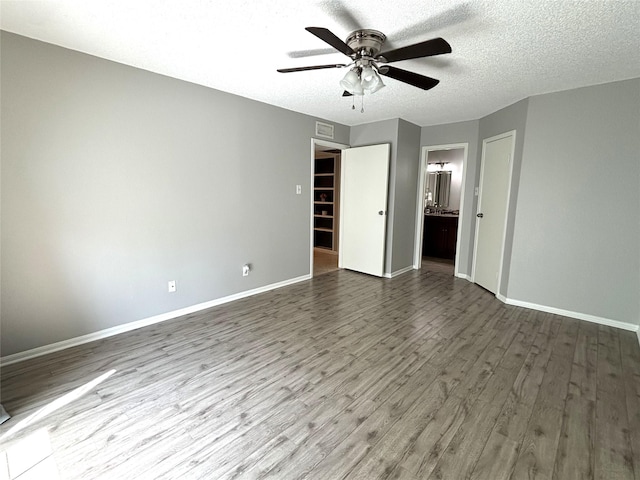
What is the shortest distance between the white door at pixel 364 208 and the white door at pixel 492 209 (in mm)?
1367

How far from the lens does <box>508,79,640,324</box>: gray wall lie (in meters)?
2.92

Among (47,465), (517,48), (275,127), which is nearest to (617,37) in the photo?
(517,48)

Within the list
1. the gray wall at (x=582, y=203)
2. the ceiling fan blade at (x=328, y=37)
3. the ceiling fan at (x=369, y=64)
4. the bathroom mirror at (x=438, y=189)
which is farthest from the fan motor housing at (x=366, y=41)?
the bathroom mirror at (x=438, y=189)

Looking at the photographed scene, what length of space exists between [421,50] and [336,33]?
2.19 ft

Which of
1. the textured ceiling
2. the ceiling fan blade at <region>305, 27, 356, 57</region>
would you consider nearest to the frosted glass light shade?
the ceiling fan blade at <region>305, 27, 356, 57</region>

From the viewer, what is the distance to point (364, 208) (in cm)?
488

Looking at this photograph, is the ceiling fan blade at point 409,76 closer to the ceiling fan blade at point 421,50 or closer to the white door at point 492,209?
the ceiling fan blade at point 421,50

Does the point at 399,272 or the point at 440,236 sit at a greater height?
the point at 440,236

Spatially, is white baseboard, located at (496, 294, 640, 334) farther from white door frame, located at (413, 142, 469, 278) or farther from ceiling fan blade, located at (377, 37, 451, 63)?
ceiling fan blade, located at (377, 37, 451, 63)

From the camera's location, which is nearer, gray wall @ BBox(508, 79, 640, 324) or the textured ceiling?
the textured ceiling

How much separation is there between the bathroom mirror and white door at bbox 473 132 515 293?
7.66 ft

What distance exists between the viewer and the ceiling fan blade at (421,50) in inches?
68.5

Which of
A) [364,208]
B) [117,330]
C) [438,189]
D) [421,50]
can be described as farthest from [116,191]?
[438,189]

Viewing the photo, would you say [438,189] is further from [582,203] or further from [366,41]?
[366,41]
